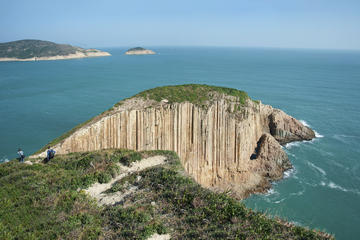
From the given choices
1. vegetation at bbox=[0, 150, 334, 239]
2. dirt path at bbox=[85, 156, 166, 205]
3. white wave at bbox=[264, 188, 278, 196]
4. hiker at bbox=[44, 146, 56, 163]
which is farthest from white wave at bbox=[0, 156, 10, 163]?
white wave at bbox=[264, 188, 278, 196]

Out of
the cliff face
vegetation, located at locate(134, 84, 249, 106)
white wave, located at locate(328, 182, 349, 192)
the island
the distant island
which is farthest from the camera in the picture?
the distant island

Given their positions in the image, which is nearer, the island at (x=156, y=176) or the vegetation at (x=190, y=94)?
the island at (x=156, y=176)

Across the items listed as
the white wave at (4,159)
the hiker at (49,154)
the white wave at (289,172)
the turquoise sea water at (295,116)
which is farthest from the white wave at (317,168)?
the white wave at (4,159)

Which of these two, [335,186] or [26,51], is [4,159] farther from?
[26,51]

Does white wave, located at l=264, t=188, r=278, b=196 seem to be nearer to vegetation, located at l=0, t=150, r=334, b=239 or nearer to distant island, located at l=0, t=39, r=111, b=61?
vegetation, located at l=0, t=150, r=334, b=239

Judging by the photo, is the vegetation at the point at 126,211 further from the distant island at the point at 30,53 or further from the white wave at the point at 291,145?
the distant island at the point at 30,53

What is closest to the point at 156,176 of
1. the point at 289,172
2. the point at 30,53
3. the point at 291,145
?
the point at 289,172
